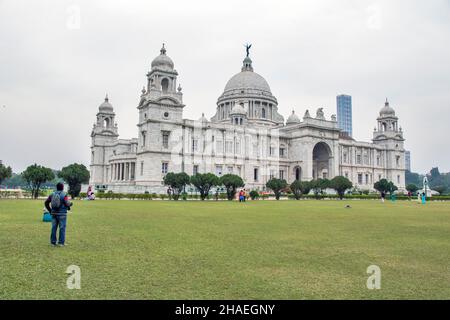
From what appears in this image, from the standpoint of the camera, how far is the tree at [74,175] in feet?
124

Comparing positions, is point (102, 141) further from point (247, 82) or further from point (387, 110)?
point (387, 110)

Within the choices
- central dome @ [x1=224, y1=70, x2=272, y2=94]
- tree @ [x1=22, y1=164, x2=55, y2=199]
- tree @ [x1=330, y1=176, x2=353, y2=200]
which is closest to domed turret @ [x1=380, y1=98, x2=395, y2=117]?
central dome @ [x1=224, y1=70, x2=272, y2=94]

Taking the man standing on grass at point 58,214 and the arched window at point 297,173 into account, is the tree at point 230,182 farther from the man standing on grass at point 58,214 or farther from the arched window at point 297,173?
the arched window at point 297,173

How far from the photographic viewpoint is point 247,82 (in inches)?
Result: 3462

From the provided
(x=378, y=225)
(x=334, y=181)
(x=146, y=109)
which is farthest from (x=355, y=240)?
(x=146, y=109)

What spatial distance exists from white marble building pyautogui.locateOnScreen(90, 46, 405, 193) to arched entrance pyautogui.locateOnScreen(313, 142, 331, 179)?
0.21 meters

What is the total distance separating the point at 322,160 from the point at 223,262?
7325 cm

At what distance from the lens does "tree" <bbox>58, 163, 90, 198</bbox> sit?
3772 centimetres

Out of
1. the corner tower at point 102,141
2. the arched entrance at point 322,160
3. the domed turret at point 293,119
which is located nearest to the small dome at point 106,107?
the corner tower at point 102,141

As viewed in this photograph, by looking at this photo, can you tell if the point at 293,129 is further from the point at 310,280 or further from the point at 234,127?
the point at 310,280

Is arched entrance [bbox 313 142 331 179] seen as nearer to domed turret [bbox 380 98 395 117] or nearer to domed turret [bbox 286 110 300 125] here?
domed turret [bbox 286 110 300 125]
